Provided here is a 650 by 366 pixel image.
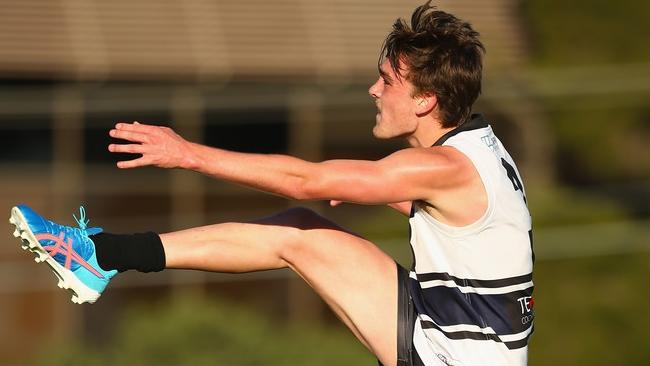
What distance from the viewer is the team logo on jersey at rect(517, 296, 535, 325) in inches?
241

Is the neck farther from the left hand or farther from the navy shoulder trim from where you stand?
the left hand

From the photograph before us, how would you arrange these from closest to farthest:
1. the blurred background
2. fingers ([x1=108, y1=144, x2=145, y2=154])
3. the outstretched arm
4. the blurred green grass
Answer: fingers ([x1=108, y1=144, x2=145, y2=154]) → the outstretched arm → the blurred green grass → the blurred background

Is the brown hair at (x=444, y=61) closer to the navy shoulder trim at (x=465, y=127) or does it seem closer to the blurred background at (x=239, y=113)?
the navy shoulder trim at (x=465, y=127)

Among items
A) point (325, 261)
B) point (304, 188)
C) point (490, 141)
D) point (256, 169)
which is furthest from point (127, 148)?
point (490, 141)

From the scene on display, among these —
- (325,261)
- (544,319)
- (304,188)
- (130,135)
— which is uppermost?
(130,135)

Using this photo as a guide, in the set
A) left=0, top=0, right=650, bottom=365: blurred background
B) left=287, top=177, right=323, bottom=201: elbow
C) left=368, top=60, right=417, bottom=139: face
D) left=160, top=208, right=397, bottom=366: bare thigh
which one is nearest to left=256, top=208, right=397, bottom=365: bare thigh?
left=160, top=208, right=397, bottom=366: bare thigh

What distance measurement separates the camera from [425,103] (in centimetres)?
606

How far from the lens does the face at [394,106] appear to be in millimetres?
6090

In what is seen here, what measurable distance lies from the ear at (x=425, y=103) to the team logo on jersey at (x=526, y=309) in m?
0.93

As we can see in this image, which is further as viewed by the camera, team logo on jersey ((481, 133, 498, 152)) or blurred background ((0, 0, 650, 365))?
blurred background ((0, 0, 650, 365))

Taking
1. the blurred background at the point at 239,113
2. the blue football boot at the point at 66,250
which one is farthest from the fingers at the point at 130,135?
the blurred background at the point at 239,113

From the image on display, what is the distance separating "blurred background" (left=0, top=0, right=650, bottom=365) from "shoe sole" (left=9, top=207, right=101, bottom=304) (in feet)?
25.5

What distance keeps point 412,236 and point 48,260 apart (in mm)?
1599

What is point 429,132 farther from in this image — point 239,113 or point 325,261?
point 239,113
